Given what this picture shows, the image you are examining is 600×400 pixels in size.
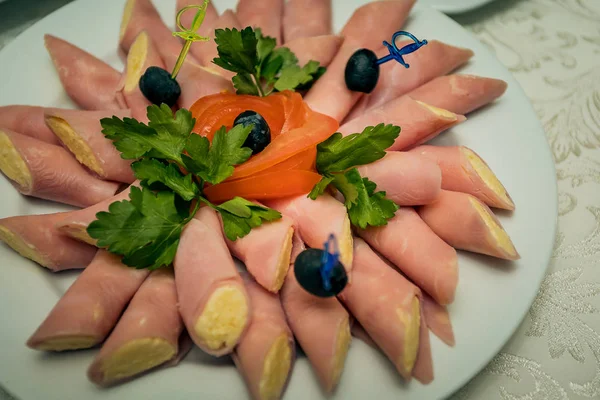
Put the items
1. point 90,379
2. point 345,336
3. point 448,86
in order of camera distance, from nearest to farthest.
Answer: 1. point 90,379
2. point 345,336
3. point 448,86

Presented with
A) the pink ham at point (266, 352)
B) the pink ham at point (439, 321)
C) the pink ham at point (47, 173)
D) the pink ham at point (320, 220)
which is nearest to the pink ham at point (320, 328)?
the pink ham at point (266, 352)

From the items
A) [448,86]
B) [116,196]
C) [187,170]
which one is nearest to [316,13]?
[448,86]

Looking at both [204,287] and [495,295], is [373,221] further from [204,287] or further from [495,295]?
[204,287]

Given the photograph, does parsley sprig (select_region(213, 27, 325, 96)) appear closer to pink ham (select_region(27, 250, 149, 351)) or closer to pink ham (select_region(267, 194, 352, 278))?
pink ham (select_region(267, 194, 352, 278))

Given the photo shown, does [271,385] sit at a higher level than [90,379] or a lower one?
lower

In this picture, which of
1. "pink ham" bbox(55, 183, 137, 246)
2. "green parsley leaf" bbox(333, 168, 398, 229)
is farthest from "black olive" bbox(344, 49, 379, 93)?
"pink ham" bbox(55, 183, 137, 246)

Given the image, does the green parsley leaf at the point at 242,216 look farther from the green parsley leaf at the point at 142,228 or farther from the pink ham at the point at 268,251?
the green parsley leaf at the point at 142,228
